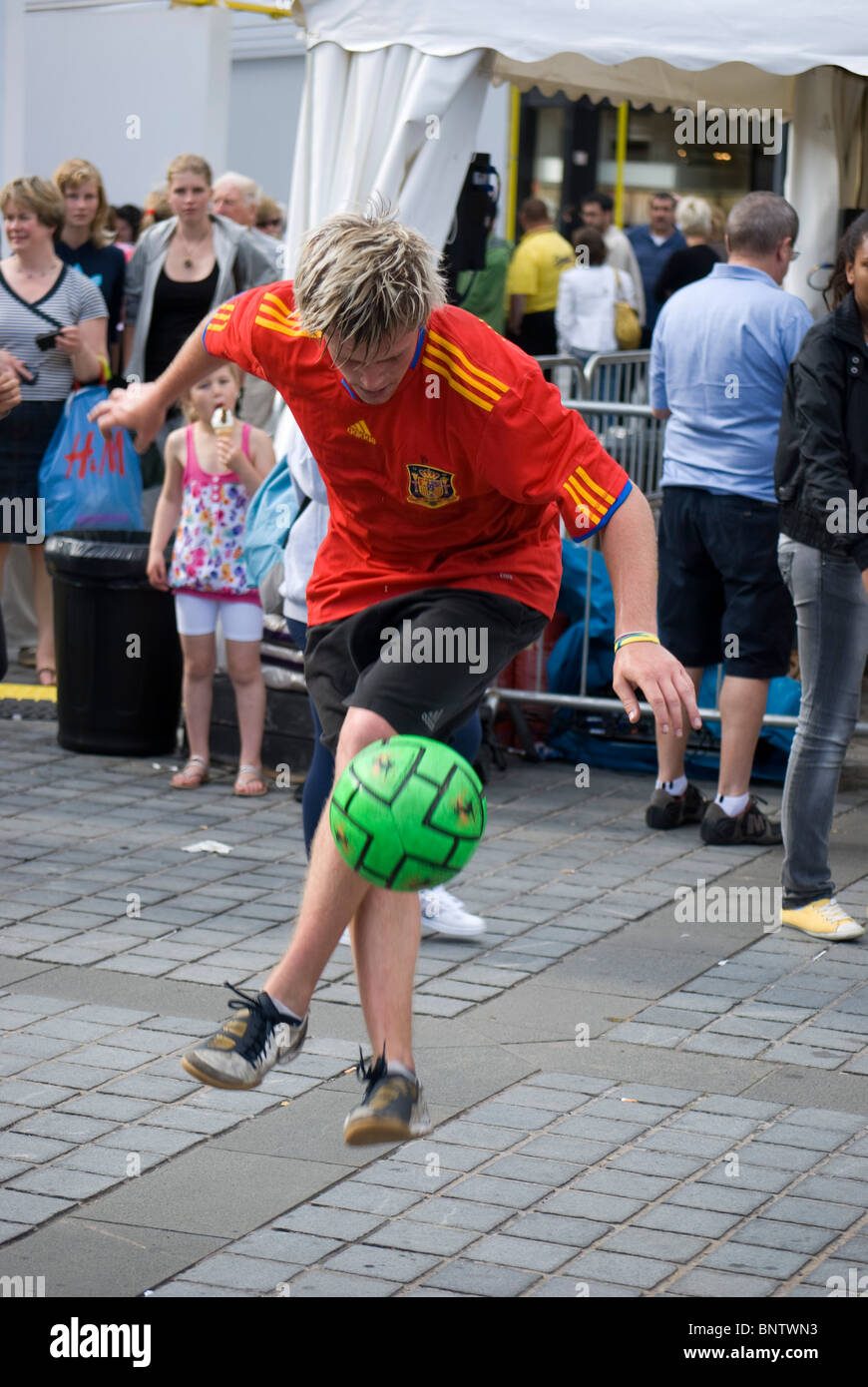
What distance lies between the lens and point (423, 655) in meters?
4.05

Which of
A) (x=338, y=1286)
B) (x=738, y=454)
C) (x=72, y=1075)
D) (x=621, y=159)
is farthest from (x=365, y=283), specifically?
(x=621, y=159)

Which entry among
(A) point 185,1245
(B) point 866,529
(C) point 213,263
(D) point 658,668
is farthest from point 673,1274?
(C) point 213,263

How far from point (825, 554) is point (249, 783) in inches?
120

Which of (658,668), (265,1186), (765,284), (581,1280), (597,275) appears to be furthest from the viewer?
(597,275)

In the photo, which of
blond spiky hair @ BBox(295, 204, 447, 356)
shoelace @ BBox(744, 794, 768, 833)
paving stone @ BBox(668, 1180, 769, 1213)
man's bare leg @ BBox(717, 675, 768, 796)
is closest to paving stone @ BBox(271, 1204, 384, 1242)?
paving stone @ BBox(668, 1180, 769, 1213)

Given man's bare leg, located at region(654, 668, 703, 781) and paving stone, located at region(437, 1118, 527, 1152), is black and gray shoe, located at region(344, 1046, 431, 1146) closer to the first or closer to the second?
paving stone, located at region(437, 1118, 527, 1152)

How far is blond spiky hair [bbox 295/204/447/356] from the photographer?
365 centimetres

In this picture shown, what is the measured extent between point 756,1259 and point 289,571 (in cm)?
317

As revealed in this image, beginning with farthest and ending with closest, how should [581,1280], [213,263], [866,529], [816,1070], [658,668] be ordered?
[213,263] → [866,529] → [816,1070] → [581,1280] → [658,668]

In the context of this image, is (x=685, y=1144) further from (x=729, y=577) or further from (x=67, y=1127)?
(x=729, y=577)

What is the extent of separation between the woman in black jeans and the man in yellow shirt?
8779 mm

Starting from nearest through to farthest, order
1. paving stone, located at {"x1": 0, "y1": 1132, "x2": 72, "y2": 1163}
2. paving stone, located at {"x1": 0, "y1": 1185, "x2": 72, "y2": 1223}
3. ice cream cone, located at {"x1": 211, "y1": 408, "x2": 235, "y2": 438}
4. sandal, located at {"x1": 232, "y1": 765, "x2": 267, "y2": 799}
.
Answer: paving stone, located at {"x1": 0, "y1": 1185, "x2": 72, "y2": 1223} < paving stone, located at {"x1": 0, "y1": 1132, "x2": 72, "y2": 1163} < ice cream cone, located at {"x1": 211, "y1": 408, "x2": 235, "y2": 438} < sandal, located at {"x1": 232, "y1": 765, "x2": 267, "y2": 799}
